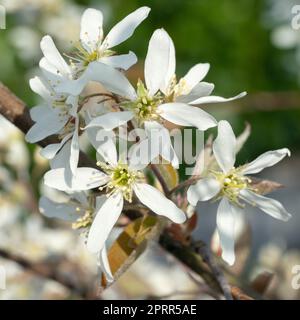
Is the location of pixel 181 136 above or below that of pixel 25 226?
above

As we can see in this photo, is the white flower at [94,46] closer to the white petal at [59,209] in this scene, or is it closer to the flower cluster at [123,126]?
the flower cluster at [123,126]

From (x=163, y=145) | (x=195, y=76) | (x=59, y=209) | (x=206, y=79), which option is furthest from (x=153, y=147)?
(x=206, y=79)

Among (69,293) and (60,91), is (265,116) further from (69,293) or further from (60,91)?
(60,91)

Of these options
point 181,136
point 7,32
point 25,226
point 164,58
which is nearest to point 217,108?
point 25,226

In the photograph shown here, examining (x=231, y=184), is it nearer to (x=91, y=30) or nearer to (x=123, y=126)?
(x=123, y=126)

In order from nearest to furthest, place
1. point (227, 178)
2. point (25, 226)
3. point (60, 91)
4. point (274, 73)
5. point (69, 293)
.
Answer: point (60, 91)
point (227, 178)
point (69, 293)
point (25, 226)
point (274, 73)

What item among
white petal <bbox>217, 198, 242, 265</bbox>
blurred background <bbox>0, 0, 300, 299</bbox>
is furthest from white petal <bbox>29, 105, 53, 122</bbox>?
blurred background <bbox>0, 0, 300, 299</bbox>
